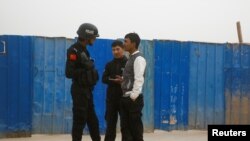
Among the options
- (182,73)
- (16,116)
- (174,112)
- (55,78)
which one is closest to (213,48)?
(182,73)

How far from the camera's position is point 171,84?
866cm

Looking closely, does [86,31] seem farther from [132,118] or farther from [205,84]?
[205,84]

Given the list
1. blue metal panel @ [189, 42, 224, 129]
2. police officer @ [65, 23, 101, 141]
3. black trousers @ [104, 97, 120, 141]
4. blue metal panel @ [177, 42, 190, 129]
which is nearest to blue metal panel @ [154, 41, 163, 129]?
blue metal panel @ [177, 42, 190, 129]

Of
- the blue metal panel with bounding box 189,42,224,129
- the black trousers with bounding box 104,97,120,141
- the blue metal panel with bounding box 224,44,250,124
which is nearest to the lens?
the black trousers with bounding box 104,97,120,141

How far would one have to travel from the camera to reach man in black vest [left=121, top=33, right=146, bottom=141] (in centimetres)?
553

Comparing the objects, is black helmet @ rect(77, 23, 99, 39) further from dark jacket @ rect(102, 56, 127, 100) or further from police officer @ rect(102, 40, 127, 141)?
dark jacket @ rect(102, 56, 127, 100)

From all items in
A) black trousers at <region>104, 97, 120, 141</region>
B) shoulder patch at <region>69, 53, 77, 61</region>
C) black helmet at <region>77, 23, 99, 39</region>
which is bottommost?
black trousers at <region>104, 97, 120, 141</region>

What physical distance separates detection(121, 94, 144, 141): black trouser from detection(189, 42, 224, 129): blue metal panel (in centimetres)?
327

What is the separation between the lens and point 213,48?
29.3 feet

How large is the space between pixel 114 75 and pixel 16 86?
2.20 metres

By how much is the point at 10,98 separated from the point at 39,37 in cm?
120

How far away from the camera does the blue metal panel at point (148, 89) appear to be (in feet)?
27.9

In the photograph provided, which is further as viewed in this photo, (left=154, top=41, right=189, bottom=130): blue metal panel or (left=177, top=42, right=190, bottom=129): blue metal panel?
(left=177, top=42, right=190, bottom=129): blue metal panel

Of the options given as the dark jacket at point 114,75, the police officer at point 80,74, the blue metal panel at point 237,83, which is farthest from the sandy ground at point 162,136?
the police officer at point 80,74
